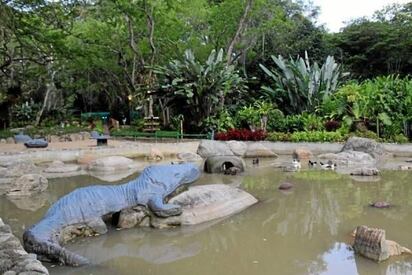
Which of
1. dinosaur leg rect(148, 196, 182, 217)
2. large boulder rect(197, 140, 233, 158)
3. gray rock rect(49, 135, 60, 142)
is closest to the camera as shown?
dinosaur leg rect(148, 196, 182, 217)

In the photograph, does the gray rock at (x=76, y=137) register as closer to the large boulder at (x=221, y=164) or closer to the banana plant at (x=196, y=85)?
the banana plant at (x=196, y=85)

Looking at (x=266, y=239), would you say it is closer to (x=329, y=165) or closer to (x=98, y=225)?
(x=98, y=225)

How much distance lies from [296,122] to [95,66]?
12491 millimetres

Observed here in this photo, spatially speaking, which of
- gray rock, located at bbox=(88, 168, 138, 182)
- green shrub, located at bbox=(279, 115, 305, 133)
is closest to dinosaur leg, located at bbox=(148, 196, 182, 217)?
gray rock, located at bbox=(88, 168, 138, 182)

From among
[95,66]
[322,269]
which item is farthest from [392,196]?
[95,66]

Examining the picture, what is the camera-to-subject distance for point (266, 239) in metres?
6.53

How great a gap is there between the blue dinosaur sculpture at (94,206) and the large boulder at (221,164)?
14.2 ft

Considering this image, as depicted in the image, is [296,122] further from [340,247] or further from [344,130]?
[340,247]

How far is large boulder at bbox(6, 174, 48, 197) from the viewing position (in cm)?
970

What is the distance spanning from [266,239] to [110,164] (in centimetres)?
744

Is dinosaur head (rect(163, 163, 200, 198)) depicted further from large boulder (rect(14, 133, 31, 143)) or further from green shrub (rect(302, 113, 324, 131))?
large boulder (rect(14, 133, 31, 143))

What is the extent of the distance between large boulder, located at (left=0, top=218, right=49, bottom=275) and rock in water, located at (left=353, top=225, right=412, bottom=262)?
12.1 feet

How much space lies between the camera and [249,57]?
87.4 feet

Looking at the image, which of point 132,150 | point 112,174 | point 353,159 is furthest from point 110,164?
point 353,159
